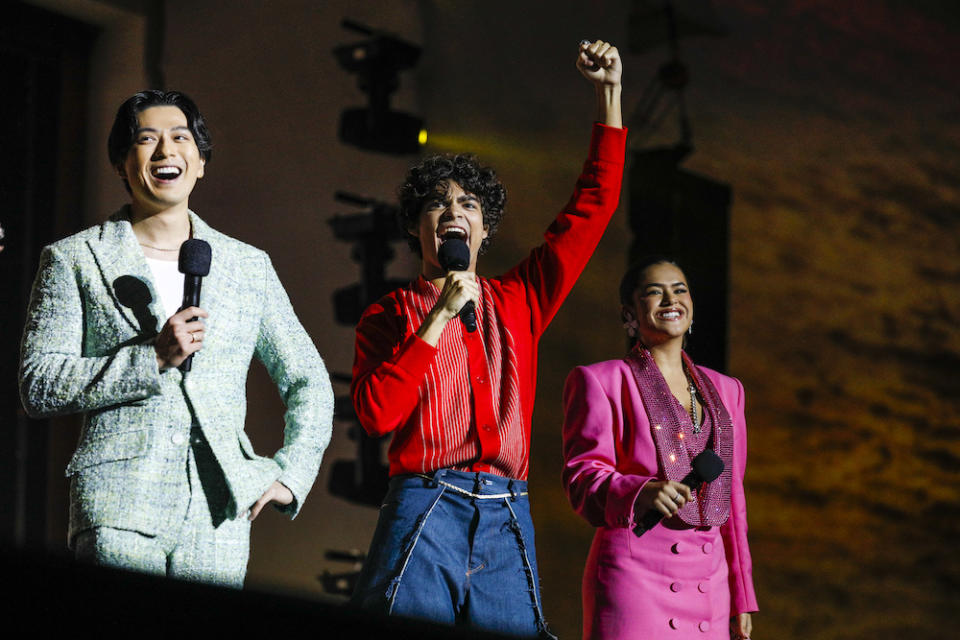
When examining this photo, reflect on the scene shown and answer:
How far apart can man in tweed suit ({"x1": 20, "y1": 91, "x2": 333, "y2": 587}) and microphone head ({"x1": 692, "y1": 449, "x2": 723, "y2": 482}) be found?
0.68m

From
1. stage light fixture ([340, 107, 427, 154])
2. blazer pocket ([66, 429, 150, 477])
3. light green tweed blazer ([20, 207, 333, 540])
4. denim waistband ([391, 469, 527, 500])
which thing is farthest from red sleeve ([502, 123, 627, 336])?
stage light fixture ([340, 107, 427, 154])

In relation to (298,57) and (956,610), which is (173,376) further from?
(298,57)

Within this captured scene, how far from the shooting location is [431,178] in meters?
2.07

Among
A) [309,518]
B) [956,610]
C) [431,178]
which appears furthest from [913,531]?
[309,518]

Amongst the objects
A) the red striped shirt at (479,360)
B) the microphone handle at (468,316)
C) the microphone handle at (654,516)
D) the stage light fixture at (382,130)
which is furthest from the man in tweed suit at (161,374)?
the stage light fixture at (382,130)

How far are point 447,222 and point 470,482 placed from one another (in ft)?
1.64

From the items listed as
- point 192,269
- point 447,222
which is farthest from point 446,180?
point 192,269

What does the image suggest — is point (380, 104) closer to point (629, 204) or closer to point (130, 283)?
point (629, 204)

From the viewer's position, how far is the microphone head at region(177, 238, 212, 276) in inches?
67.6

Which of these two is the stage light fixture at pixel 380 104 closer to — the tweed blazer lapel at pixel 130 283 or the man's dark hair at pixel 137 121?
the man's dark hair at pixel 137 121

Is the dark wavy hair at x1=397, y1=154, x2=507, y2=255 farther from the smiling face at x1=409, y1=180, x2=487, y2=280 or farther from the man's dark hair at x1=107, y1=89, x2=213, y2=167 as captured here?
the man's dark hair at x1=107, y1=89, x2=213, y2=167

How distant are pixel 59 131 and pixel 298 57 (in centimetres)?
103

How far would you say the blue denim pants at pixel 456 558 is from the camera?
1744 mm

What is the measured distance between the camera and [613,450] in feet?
6.84
